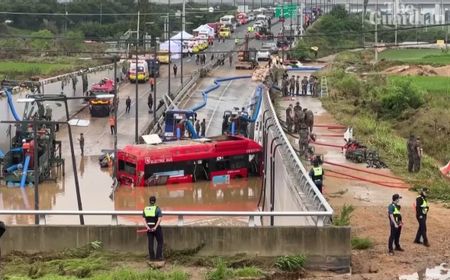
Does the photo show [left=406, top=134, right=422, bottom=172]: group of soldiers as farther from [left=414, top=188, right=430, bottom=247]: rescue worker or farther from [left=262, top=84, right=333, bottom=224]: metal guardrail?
[left=414, top=188, right=430, bottom=247]: rescue worker

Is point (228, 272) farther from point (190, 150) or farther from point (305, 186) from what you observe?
point (190, 150)

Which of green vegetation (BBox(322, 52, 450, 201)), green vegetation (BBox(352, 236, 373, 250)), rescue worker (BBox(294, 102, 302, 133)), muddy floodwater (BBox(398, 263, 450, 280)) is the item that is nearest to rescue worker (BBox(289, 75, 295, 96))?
green vegetation (BBox(322, 52, 450, 201))

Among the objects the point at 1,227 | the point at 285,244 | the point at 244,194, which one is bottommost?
the point at 244,194

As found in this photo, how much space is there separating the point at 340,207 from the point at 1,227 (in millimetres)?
14750

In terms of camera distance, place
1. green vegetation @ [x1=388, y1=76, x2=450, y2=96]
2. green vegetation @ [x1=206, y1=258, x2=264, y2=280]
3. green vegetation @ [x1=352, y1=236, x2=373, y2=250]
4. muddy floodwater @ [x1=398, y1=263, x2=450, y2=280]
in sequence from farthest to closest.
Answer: green vegetation @ [x1=388, y1=76, x2=450, y2=96] < green vegetation @ [x1=352, y1=236, x2=373, y2=250] < muddy floodwater @ [x1=398, y1=263, x2=450, y2=280] < green vegetation @ [x1=206, y1=258, x2=264, y2=280]

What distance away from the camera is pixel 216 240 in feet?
54.7

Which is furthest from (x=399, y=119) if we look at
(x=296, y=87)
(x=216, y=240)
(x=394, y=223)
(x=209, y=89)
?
(x=216, y=240)

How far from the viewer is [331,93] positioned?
5934cm

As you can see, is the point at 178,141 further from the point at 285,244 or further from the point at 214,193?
the point at 285,244

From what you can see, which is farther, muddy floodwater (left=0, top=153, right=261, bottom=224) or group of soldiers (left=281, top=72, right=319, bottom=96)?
group of soldiers (left=281, top=72, right=319, bottom=96)

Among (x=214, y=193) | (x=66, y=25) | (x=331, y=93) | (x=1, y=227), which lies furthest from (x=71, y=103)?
(x=66, y=25)

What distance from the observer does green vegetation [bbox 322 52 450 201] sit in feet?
100

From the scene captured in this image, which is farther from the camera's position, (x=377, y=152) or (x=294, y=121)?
(x=294, y=121)

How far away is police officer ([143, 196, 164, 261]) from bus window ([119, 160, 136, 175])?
17768 millimetres
